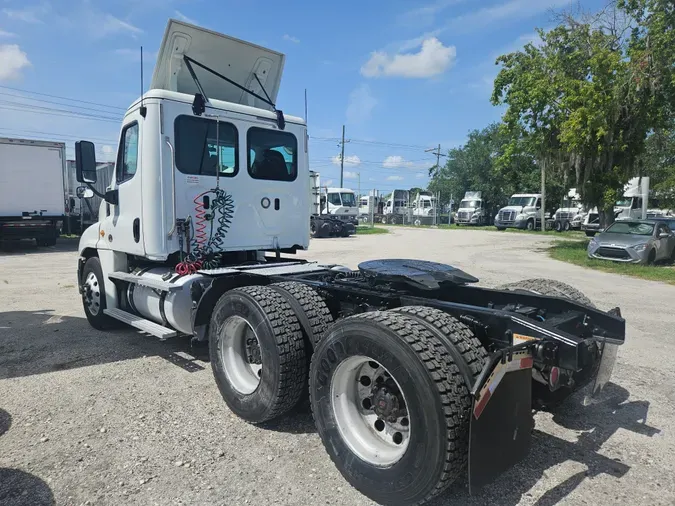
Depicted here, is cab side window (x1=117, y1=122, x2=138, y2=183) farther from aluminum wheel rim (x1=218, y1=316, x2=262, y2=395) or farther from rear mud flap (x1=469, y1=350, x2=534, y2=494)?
rear mud flap (x1=469, y1=350, x2=534, y2=494)

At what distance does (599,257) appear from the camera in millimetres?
15078

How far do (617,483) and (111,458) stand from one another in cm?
321

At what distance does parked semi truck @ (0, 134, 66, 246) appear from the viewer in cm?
1680

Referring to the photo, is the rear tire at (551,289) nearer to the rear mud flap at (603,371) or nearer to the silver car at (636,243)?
the rear mud flap at (603,371)

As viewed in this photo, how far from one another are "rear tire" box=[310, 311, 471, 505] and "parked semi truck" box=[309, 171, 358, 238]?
68.5ft

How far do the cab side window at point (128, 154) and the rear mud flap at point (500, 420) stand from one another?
4.40m

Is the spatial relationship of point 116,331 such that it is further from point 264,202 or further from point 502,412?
point 502,412

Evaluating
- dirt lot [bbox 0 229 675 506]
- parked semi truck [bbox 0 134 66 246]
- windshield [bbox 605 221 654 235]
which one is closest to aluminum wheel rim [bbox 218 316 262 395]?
dirt lot [bbox 0 229 675 506]

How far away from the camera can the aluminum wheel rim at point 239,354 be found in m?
3.93

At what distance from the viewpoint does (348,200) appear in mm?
33562

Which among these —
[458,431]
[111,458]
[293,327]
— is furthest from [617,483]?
[111,458]

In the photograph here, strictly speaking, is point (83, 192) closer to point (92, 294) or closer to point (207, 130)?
point (92, 294)

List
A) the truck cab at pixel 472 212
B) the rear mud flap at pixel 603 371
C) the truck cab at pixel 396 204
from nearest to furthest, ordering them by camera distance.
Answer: the rear mud flap at pixel 603 371
the truck cab at pixel 472 212
the truck cab at pixel 396 204

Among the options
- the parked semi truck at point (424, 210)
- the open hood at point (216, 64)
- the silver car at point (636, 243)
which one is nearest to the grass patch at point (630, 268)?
the silver car at point (636, 243)
